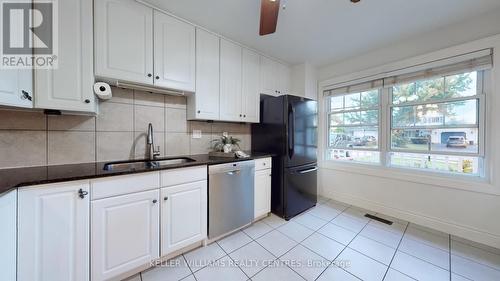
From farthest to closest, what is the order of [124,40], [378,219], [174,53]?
[378,219], [174,53], [124,40]

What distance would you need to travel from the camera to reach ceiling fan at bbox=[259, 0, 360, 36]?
116 centimetres

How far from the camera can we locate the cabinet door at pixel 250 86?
2.47 metres

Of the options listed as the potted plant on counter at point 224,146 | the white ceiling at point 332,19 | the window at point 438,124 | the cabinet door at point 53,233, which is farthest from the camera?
the potted plant on counter at point 224,146

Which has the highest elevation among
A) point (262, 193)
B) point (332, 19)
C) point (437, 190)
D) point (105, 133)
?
point (332, 19)

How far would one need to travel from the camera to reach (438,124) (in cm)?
211

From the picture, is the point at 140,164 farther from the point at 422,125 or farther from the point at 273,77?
the point at 422,125

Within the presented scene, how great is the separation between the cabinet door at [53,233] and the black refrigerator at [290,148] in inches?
76.4

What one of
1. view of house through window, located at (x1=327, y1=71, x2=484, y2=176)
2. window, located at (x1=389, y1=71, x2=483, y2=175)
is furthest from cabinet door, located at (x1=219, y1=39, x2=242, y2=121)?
window, located at (x1=389, y1=71, x2=483, y2=175)

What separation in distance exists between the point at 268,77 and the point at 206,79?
114 centimetres

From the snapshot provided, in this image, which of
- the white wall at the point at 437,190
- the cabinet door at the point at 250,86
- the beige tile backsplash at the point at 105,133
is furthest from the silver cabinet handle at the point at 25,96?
the white wall at the point at 437,190

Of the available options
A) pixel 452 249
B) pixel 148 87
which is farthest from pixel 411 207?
pixel 148 87

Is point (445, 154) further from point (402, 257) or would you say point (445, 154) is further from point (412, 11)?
point (412, 11)

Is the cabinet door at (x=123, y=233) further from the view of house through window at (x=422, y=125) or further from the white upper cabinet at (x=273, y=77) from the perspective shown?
the view of house through window at (x=422, y=125)

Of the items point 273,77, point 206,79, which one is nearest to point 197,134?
point 206,79
